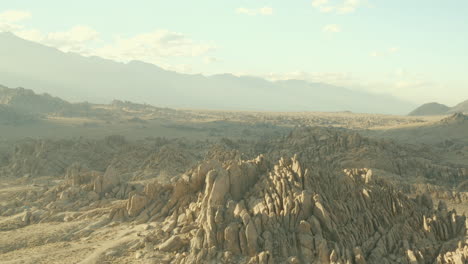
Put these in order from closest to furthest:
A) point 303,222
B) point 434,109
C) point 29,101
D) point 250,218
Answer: point 303,222
point 250,218
point 29,101
point 434,109

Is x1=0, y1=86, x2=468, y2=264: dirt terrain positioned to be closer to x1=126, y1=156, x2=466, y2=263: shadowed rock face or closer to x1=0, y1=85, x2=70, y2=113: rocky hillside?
x1=126, y1=156, x2=466, y2=263: shadowed rock face

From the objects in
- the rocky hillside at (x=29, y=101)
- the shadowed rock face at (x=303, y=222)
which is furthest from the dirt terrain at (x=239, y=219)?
the rocky hillside at (x=29, y=101)

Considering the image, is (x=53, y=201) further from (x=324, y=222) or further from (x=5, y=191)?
(x=324, y=222)

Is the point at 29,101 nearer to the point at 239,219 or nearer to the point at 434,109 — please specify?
the point at 239,219

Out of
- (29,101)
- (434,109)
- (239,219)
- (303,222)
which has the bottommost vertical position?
(239,219)

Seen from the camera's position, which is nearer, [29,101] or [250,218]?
[250,218]

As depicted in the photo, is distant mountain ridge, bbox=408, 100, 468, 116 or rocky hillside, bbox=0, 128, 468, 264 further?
distant mountain ridge, bbox=408, 100, 468, 116

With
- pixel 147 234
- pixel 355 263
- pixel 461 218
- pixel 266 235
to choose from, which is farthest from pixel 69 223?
pixel 461 218

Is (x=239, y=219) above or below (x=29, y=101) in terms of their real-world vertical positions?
below

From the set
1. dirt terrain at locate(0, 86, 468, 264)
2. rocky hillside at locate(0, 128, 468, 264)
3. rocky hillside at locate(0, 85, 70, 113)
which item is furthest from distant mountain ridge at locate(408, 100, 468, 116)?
rocky hillside at locate(0, 128, 468, 264)

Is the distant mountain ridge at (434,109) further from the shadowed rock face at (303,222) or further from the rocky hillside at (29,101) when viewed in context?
the shadowed rock face at (303,222)

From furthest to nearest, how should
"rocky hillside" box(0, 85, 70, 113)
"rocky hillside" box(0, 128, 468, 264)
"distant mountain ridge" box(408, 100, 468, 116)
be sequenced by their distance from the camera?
"distant mountain ridge" box(408, 100, 468, 116), "rocky hillside" box(0, 85, 70, 113), "rocky hillside" box(0, 128, 468, 264)

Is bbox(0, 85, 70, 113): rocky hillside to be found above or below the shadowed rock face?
above

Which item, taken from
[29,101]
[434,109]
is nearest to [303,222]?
[29,101]
